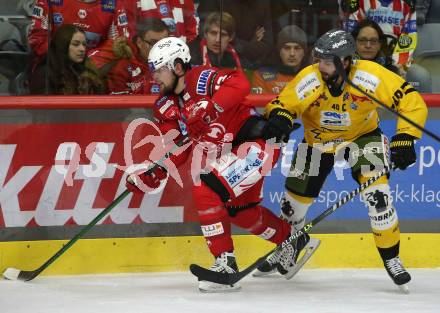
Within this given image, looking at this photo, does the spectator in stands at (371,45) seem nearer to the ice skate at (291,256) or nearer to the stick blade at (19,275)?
the ice skate at (291,256)

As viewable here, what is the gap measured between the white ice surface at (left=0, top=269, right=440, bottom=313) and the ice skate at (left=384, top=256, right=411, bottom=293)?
47 millimetres

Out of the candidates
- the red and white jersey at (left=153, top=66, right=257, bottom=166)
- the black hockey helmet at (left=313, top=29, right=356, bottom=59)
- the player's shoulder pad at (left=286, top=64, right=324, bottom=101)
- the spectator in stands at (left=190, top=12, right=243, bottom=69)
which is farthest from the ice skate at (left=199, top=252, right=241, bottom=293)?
the spectator in stands at (left=190, top=12, right=243, bottom=69)

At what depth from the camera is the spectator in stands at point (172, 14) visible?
257 inches

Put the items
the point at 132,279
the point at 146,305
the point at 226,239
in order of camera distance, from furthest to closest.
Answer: the point at 132,279, the point at 226,239, the point at 146,305

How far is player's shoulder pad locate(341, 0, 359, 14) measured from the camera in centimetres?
672

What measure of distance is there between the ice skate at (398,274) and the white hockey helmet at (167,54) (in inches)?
56.4

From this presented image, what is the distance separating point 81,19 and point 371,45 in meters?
1.65

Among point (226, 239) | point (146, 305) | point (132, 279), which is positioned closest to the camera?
point (146, 305)

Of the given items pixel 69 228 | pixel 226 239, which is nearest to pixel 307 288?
pixel 226 239

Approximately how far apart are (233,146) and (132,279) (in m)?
0.94

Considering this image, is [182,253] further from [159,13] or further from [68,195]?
[159,13]

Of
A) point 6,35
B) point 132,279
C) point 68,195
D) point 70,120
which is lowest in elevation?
point 132,279

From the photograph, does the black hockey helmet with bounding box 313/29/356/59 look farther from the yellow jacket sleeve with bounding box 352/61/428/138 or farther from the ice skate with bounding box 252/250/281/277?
the ice skate with bounding box 252/250/281/277

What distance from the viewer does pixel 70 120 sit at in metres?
6.28
